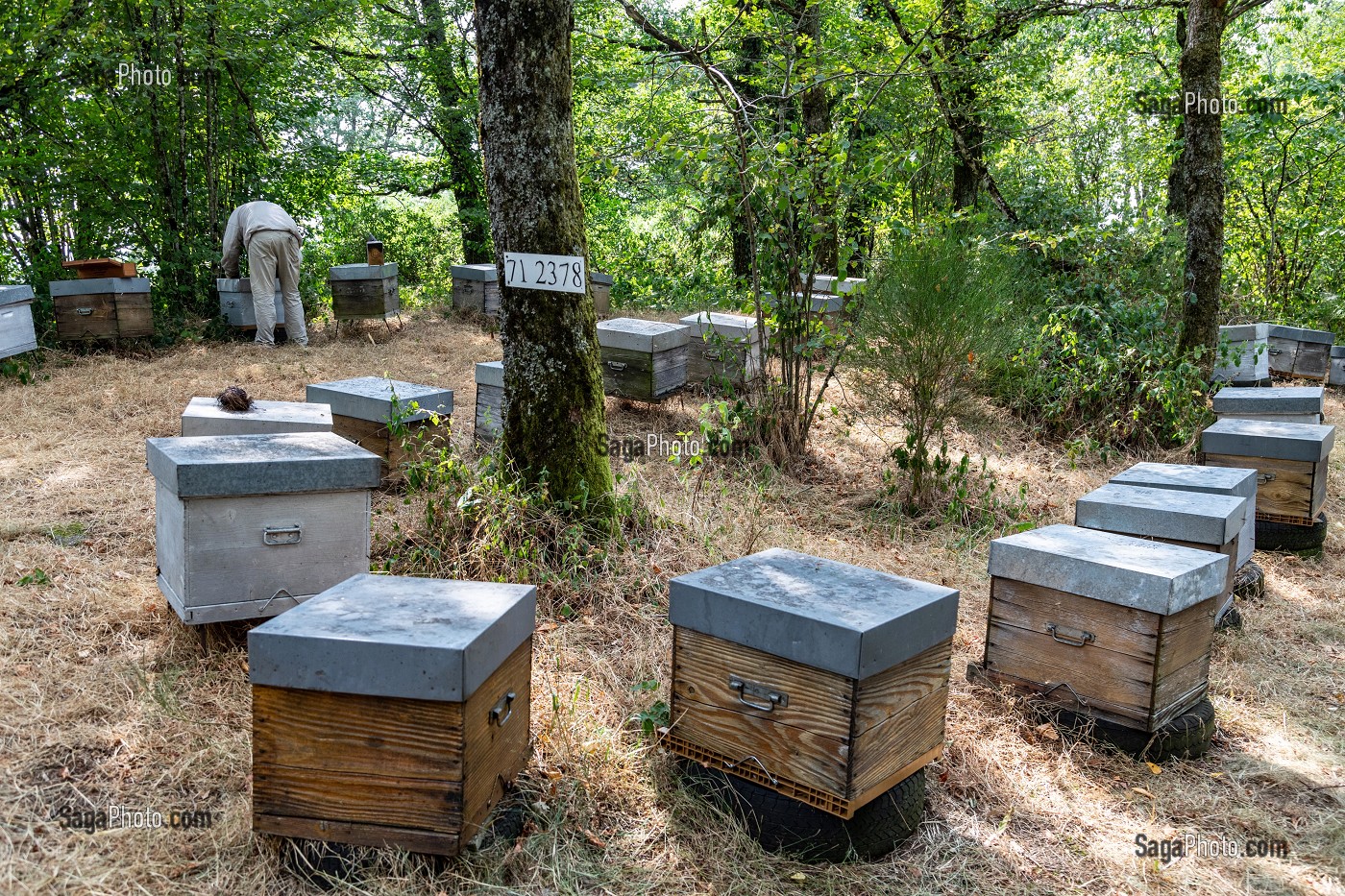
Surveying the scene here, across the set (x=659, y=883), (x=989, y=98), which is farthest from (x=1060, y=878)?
(x=989, y=98)

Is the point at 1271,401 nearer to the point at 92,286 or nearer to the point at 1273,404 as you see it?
the point at 1273,404

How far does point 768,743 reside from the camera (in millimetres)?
2572

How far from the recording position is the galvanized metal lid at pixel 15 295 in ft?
24.4

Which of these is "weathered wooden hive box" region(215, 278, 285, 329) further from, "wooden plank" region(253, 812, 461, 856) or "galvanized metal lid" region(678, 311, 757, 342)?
"wooden plank" region(253, 812, 461, 856)

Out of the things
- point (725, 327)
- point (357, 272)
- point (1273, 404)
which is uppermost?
point (357, 272)

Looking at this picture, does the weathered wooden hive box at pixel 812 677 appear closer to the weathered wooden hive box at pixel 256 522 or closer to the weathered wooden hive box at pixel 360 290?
the weathered wooden hive box at pixel 256 522

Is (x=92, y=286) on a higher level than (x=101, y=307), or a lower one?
higher

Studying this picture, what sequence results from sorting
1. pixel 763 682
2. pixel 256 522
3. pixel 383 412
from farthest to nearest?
pixel 383 412, pixel 256 522, pixel 763 682

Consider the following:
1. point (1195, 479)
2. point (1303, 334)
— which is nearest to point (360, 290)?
point (1195, 479)

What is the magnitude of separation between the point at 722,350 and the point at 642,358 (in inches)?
23.2

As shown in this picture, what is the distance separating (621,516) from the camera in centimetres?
440

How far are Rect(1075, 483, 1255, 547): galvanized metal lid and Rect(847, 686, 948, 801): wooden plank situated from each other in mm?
1590

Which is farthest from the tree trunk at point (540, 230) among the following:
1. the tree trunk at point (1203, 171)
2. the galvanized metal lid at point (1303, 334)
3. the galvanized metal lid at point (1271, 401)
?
the galvanized metal lid at point (1303, 334)

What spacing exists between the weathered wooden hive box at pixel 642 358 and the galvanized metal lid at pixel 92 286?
4.59 metres
